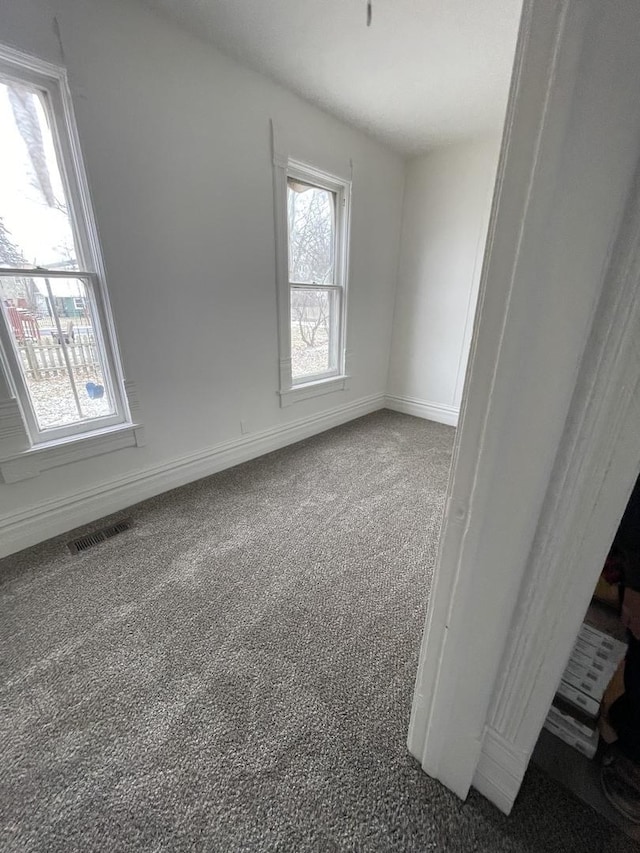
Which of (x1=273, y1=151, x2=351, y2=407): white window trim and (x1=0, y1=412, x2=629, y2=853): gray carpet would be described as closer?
(x1=0, y1=412, x2=629, y2=853): gray carpet

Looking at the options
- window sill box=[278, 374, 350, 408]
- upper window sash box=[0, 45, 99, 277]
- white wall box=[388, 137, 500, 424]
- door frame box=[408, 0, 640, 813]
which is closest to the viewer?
door frame box=[408, 0, 640, 813]

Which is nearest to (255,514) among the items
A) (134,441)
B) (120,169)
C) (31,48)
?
(134,441)

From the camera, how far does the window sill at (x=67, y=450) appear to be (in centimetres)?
179

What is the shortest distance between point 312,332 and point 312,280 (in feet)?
1.51

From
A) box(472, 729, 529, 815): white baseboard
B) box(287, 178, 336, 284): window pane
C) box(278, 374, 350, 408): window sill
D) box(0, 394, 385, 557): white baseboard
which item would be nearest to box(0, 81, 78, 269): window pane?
box(0, 394, 385, 557): white baseboard

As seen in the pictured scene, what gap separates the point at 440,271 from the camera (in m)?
3.56

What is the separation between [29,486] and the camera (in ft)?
6.10

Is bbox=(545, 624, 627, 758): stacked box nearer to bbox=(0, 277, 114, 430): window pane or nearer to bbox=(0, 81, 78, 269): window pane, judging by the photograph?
bbox=(0, 277, 114, 430): window pane

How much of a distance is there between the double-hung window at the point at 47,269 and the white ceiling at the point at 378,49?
796 mm

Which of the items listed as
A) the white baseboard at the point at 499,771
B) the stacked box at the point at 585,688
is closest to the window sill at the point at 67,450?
the white baseboard at the point at 499,771

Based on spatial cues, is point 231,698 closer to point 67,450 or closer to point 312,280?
point 67,450

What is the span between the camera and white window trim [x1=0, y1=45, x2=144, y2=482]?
161cm

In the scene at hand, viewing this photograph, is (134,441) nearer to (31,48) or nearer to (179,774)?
(179,774)

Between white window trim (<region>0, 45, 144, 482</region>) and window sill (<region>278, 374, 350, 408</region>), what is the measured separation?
51.0 inches
